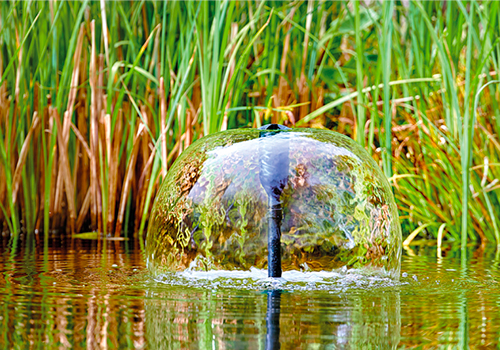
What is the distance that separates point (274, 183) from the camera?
2.61 metres

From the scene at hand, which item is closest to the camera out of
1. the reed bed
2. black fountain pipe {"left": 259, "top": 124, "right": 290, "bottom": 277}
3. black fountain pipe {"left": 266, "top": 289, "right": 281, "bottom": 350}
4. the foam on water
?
black fountain pipe {"left": 266, "top": 289, "right": 281, "bottom": 350}

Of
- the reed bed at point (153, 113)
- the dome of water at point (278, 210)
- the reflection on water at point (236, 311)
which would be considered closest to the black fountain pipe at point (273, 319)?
the reflection on water at point (236, 311)

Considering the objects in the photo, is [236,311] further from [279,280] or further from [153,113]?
[153,113]

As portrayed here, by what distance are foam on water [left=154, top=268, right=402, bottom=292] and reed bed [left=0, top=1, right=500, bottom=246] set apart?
5.24ft

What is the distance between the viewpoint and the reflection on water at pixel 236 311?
163 cm

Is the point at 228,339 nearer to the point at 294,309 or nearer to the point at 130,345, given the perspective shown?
the point at 130,345

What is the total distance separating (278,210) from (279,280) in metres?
0.26

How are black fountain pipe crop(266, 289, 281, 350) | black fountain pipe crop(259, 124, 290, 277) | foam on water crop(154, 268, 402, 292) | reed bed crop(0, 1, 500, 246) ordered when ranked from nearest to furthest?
black fountain pipe crop(266, 289, 281, 350)
foam on water crop(154, 268, 402, 292)
black fountain pipe crop(259, 124, 290, 277)
reed bed crop(0, 1, 500, 246)

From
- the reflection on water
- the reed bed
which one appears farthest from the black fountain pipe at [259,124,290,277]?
the reed bed

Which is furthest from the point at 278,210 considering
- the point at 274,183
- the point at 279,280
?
the point at 279,280

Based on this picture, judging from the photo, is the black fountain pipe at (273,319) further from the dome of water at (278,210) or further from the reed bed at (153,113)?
the reed bed at (153,113)

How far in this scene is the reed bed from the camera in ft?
14.4

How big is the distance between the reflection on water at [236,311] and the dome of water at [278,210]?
6.4 inches

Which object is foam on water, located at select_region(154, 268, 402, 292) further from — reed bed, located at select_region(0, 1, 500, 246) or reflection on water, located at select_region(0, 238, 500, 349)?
reed bed, located at select_region(0, 1, 500, 246)
